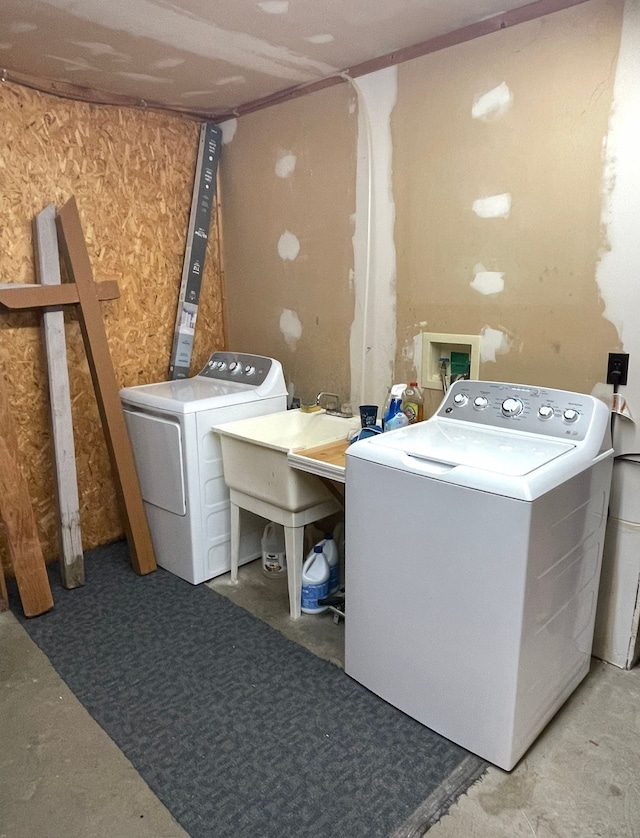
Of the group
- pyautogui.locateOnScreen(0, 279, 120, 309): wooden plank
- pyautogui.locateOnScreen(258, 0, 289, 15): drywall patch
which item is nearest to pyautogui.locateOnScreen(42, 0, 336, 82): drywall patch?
pyautogui.locateOnScreen(258, 0, 289, 15): drywall patch

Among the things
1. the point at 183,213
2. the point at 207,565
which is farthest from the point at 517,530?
the point at 183,213

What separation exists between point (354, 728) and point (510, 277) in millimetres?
1626

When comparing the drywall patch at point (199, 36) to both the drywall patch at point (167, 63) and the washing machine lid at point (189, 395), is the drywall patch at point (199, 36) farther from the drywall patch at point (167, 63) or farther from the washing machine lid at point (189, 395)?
the washing machine lid at point (189, 395)

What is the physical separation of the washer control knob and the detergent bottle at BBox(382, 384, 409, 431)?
403 millimetres

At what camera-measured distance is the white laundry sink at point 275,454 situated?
2207mm

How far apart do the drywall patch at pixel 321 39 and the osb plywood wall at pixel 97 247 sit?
1.09 metres

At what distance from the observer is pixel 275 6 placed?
182 centimetres

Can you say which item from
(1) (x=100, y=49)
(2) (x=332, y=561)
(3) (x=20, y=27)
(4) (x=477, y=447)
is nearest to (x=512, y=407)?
(4) (x=477, y=447)

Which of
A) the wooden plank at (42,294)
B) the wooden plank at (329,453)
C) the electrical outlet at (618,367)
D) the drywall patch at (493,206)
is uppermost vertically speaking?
the drywall patch at (493,206)

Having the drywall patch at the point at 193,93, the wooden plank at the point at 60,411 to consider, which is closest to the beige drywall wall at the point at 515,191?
the drywall patch at the point at 193,93

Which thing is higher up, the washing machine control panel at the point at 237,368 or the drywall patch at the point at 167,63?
the drywall patch at the point at 167,63

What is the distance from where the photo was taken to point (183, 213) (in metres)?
3.03

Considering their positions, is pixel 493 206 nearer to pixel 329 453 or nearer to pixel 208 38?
pixel 329 453

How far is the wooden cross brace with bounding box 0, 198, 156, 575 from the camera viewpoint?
7.89ft
